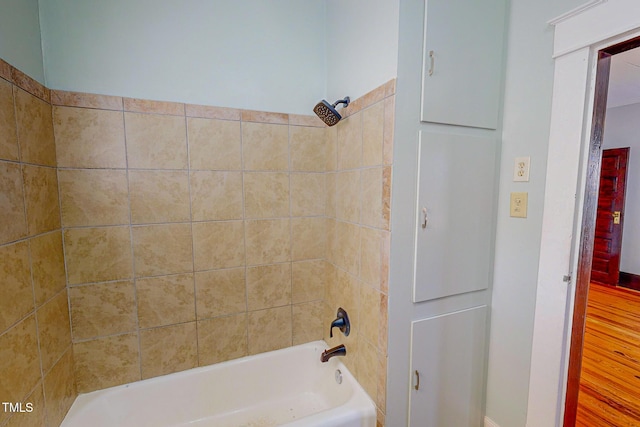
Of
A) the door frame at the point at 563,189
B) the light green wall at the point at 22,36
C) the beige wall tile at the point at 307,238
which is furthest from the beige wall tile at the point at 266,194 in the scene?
the door frame at the point at 563,189

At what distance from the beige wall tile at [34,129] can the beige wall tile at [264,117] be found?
814 mm

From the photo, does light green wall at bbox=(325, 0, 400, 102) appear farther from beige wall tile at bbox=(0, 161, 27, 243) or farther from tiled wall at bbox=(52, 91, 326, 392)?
beige wall tile at bbox=(0, 161, 27, 243)

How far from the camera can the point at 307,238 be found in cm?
169

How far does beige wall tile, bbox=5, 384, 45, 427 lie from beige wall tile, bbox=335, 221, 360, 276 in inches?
52.0

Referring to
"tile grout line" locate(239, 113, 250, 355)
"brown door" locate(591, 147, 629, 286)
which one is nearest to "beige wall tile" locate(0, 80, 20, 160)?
"tile grout line" locate(239, 113, 250, 355)

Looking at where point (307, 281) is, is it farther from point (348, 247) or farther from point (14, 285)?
point (14, 285)

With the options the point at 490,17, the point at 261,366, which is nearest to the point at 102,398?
the point at 261,366

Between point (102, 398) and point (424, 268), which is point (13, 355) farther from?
point (424, 268)

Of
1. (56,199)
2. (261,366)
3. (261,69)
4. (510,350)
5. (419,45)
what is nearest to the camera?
(419,45)

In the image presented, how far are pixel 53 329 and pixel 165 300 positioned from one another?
42 cm

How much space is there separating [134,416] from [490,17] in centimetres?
256

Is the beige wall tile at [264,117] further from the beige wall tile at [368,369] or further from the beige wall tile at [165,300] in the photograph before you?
the beige wall tile at [368,369]

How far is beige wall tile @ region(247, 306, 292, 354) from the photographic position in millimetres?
1622

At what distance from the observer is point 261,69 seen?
152 centimetres
